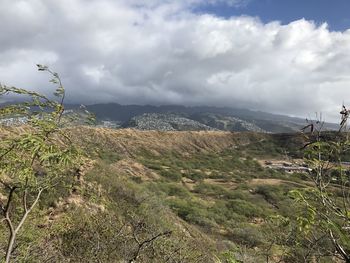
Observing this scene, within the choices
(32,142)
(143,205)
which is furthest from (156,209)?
(32,142)

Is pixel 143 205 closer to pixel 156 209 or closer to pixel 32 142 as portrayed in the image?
pixel 156 209

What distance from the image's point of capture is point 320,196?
14.5 ft

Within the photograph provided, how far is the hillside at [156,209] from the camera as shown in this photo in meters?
10.2

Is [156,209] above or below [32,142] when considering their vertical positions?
below

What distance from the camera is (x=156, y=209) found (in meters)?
20.8

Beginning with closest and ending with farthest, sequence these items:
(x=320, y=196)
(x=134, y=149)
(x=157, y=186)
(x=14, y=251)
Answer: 1. (x=320, y=196)
2. (x=14, y=251)
3. (x=157, y=186)
4. (x=134, y=149)

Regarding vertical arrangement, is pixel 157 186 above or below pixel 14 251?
below

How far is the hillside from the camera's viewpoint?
10.2 m

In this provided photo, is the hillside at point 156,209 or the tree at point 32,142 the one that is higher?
the tree at point 32,142

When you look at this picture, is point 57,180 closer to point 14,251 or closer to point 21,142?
point 21,142

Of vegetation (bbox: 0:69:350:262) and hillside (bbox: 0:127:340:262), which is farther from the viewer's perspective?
hillside (bbox: 0:127:340:262)

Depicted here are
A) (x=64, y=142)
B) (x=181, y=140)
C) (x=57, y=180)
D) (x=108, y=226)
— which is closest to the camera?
(x=64, y=142)

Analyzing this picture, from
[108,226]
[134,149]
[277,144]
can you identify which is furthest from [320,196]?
[277,144]

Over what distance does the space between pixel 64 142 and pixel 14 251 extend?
436cm
